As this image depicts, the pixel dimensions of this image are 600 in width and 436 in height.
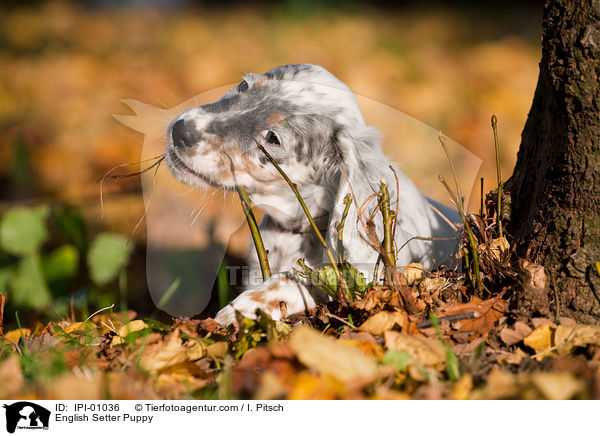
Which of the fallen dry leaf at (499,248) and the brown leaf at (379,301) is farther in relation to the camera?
the fallen dry leaf at (499,248)

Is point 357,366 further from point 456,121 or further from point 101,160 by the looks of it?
point 101,160

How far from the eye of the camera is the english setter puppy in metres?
2.50

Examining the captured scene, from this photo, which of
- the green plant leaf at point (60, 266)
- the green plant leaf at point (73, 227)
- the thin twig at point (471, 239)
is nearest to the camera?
the thin twig at point (471, 239)

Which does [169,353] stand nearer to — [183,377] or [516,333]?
[183,377]

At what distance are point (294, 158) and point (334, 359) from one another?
1.15m

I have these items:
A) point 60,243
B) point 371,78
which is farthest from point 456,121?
point 60,243

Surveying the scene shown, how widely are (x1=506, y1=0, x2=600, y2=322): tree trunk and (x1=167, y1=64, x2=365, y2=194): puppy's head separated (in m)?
0.88

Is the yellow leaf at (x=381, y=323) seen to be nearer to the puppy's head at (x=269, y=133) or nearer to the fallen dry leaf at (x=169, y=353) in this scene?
the fallen dry leaf at (x=169, y=353)

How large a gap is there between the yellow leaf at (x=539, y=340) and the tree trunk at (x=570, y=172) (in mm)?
145

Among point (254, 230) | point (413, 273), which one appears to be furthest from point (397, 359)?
point (254, 230)

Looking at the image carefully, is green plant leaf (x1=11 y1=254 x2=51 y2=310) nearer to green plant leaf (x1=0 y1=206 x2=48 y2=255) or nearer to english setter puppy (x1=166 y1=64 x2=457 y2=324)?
green plant leaf (x1=0 y1=206 x2=48 y2=255)

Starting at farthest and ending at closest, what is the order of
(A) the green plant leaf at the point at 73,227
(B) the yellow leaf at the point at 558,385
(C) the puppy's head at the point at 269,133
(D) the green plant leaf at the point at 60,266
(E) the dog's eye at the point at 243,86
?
(A) the green plant leaf at the point at 73,227 < (D) the green plant leaf at the point at 60,266 < (E) the dog's eye at the point at 243,86 < (C) the puppy's head at the point at 269,133 < (B) the yellow leaf at the point at 558,385

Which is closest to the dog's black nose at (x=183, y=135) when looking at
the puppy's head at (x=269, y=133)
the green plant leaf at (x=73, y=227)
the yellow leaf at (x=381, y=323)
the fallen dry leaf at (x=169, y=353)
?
the puppy's head at (x=269, y=133)

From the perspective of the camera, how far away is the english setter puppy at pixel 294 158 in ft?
8.21
